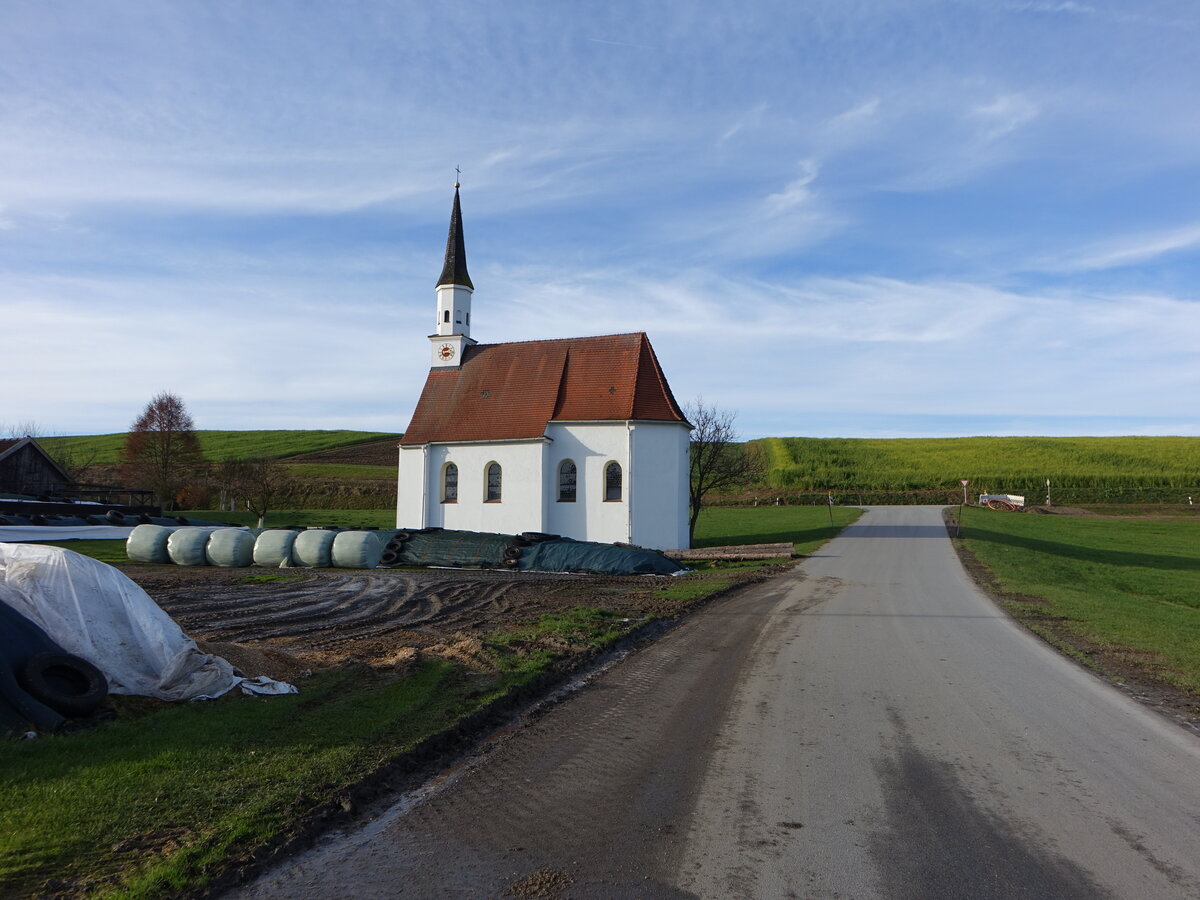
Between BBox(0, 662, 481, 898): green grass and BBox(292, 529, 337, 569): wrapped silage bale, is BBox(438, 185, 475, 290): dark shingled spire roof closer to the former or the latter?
BBox(292, 529, 337, 569): wrapped silage bale

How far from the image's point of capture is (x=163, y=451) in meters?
61.5

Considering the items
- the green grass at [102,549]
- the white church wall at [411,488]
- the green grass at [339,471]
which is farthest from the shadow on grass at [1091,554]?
the green grass at [339,471]

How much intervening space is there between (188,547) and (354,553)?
6275 millimetres

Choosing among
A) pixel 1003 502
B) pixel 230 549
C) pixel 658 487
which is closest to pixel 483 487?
pixel 658 487

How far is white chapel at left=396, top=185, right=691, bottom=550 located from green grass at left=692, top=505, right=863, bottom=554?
5.47 m

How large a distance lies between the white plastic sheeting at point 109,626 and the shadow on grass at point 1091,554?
34.2 meters

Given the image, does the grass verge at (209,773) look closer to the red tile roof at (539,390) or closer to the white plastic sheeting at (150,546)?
the white plastic sheeting at (150,546)

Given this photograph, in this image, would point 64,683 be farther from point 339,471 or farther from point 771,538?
point 339,471

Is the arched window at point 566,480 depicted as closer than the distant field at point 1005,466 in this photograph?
Yes

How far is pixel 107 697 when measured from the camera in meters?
7.70

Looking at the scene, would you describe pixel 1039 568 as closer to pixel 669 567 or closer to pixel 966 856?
pixel 669 567

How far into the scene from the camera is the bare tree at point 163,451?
60.8m

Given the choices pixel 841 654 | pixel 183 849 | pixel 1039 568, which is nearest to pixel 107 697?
pixel 183 849

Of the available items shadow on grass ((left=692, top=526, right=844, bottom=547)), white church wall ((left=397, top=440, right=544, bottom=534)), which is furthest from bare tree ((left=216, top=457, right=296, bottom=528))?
shadow on grass ((left=692, top=526, right=844, bottom=547))
